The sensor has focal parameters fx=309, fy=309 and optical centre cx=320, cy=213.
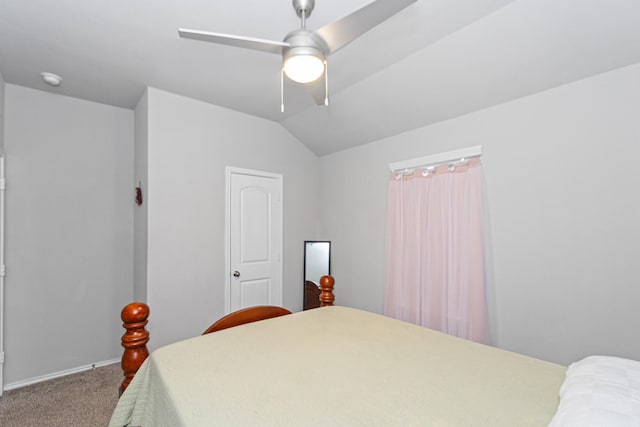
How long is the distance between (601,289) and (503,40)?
1.68 meters

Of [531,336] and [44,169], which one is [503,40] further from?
[44,169]

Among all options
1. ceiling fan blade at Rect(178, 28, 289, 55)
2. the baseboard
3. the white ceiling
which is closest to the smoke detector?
the white ceiling

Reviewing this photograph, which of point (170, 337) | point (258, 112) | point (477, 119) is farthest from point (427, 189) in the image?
point (170, 337)

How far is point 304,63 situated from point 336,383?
4.52ft

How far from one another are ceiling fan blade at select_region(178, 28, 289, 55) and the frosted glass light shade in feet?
0.26

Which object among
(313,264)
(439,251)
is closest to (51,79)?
(313,264)

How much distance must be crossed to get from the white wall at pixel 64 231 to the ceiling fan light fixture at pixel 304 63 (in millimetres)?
2550

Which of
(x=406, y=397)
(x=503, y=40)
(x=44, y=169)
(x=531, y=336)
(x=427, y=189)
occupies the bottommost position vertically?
(x=531, y=336)

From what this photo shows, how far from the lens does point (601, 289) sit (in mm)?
1930

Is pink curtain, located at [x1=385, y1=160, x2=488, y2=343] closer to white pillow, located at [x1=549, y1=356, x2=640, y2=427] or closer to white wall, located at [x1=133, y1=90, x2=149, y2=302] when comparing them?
white pillow, located at [x1=549, y1=356, x2=640, y2=427]

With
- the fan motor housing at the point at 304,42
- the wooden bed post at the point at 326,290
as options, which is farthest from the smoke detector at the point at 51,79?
the wooden bed post at the point at 326,290

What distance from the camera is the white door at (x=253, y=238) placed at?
131 inches

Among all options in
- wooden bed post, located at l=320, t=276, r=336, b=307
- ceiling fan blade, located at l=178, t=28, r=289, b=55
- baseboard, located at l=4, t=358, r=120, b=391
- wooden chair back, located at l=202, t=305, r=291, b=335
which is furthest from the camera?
baseboard, located at l=4, t=358, r=120, b=391

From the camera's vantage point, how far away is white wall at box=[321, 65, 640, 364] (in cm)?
185
